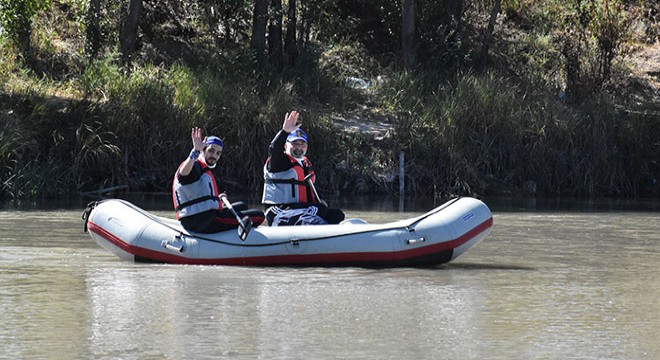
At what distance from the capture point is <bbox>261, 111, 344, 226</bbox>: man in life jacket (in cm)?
1109

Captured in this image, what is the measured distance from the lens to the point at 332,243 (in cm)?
1052

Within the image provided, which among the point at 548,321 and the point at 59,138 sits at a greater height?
the point at 59,138

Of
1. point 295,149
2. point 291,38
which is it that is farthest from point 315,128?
point 295,149

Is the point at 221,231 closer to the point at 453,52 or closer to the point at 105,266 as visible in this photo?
the point at 105,266

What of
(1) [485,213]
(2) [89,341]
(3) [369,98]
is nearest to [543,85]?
(3) [369,98]

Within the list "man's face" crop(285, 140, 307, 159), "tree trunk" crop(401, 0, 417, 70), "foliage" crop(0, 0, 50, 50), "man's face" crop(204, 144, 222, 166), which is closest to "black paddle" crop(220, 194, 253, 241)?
"man's face" crop(204, 144, 222, 166)

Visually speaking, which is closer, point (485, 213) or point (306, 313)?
point (306, 313)

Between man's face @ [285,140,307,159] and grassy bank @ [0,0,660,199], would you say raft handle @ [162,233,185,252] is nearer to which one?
man's face @ [285,140,307,159]

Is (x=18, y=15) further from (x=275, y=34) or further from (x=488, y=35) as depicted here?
(x=488, y=35)

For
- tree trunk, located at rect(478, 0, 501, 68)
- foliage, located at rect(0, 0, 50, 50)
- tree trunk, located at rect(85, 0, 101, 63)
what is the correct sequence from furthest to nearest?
tree trunk, located at rect(478, 0, 501, 68)
tree trunk, located at rect(85, 0, 101, 63)
foliage, located at rect(0, 0, 50, 50)

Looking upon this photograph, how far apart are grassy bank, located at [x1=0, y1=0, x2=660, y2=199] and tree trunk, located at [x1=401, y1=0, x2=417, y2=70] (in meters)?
0.50

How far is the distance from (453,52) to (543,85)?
1.81 m

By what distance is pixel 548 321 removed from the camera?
321 inches

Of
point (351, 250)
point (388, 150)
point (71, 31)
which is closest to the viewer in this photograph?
point (351, 250)
